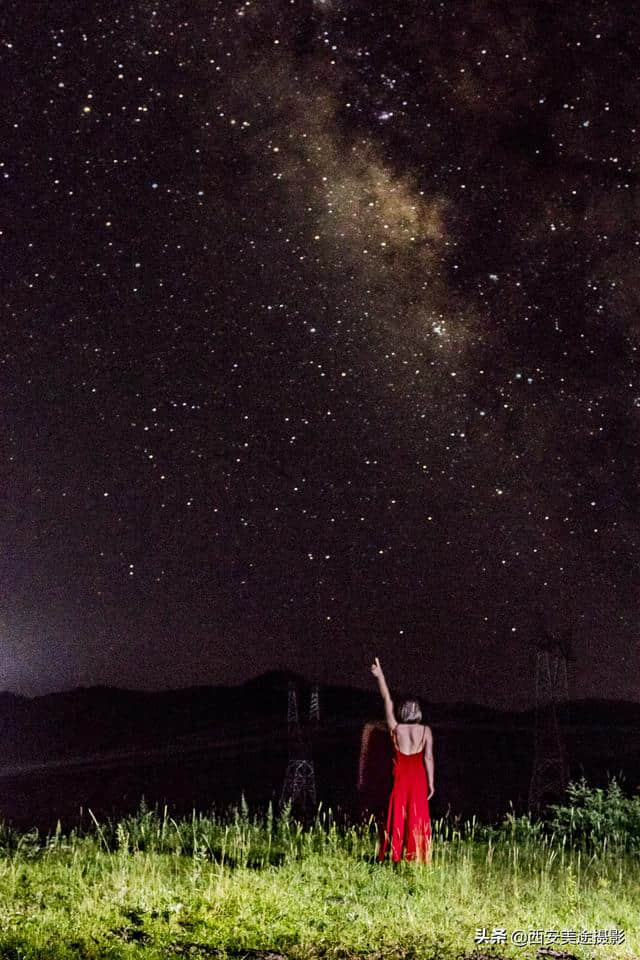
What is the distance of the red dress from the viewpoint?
8.80 meters

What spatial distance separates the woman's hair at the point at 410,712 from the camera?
349 inches

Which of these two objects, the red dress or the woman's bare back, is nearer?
the red dress

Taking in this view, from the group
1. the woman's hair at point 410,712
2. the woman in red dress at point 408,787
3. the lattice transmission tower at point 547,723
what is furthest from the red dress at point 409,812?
the lattice transmission tower at point 547,723

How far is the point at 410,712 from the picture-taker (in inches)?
350

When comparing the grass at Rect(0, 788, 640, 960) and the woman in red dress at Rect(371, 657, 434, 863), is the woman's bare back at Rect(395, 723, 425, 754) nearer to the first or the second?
the woman in red dress at Rect(371, 657, 434, 863)

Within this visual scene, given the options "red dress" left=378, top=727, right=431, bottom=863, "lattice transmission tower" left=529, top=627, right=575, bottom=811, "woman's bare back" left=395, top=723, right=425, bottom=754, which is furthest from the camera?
"lattice transmission tower" left=529, top=627, right=575, bottom=811

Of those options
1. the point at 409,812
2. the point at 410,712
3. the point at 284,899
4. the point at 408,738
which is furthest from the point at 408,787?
the point at 284,899

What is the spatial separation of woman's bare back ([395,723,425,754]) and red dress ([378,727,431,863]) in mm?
41

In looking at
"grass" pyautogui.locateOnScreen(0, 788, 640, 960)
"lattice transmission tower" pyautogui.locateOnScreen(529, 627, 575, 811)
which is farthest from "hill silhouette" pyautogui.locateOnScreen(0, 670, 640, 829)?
"grass" pyautogui.locateOnScreen(0, 788, 640, 960)

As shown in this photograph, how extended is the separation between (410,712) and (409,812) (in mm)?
977

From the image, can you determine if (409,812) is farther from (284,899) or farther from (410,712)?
(284,899)

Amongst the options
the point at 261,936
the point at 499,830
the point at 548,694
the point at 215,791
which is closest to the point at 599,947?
the point at 261,936

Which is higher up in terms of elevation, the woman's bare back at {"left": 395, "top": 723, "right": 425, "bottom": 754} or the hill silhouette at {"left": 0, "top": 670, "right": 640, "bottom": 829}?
the woman's bare back at {"left": 395, "top": 723, "right": 425, "bottom": 754}

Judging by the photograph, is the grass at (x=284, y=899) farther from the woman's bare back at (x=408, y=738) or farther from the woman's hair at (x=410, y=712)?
the woman's hair at (x=410, y=712)
